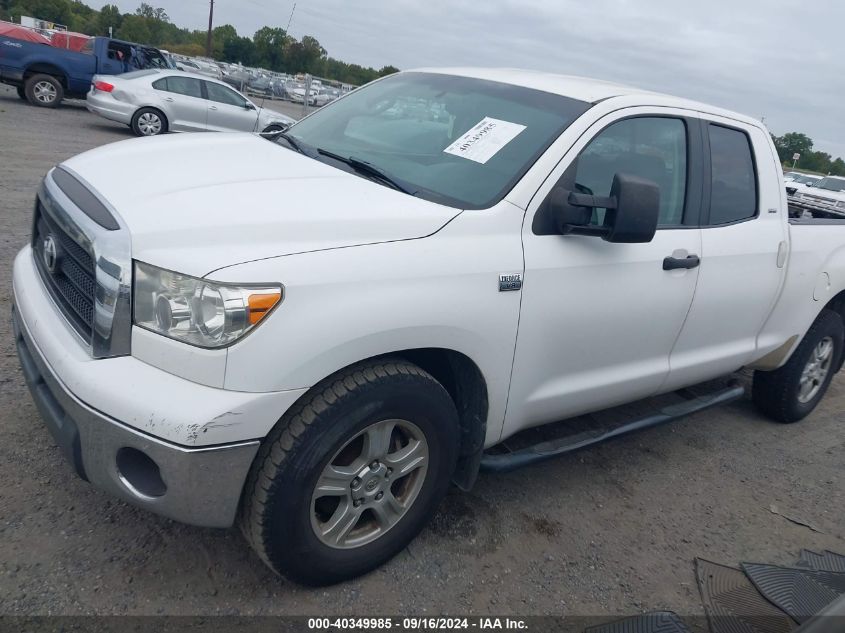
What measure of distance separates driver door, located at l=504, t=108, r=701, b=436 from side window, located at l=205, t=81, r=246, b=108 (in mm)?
13166

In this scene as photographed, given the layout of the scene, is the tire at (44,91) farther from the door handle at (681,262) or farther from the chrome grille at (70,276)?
the door handle at (681,262)

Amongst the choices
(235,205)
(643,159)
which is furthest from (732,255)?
(235,205)

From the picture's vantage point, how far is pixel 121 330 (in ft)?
7.30

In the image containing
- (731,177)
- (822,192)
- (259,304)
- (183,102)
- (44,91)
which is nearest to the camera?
(259,304)

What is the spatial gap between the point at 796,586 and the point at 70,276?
3281 millimetres

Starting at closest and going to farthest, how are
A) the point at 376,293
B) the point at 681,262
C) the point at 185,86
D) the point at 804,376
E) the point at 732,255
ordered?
the point at 376,293
the point at 681,262
the point at 732,255
the point at 804,376
the point at 185,86

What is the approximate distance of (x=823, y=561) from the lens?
3.46 metres

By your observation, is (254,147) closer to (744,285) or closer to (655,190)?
(655,190)

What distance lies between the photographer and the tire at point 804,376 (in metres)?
4.66

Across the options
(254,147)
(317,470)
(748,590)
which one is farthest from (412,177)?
(748,590)

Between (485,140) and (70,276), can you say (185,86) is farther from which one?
(70,276)

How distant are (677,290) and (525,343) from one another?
1.00 m

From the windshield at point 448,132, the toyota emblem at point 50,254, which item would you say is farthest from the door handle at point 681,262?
the toyota emblem at point 50,254

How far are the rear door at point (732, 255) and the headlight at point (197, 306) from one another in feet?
7.50
